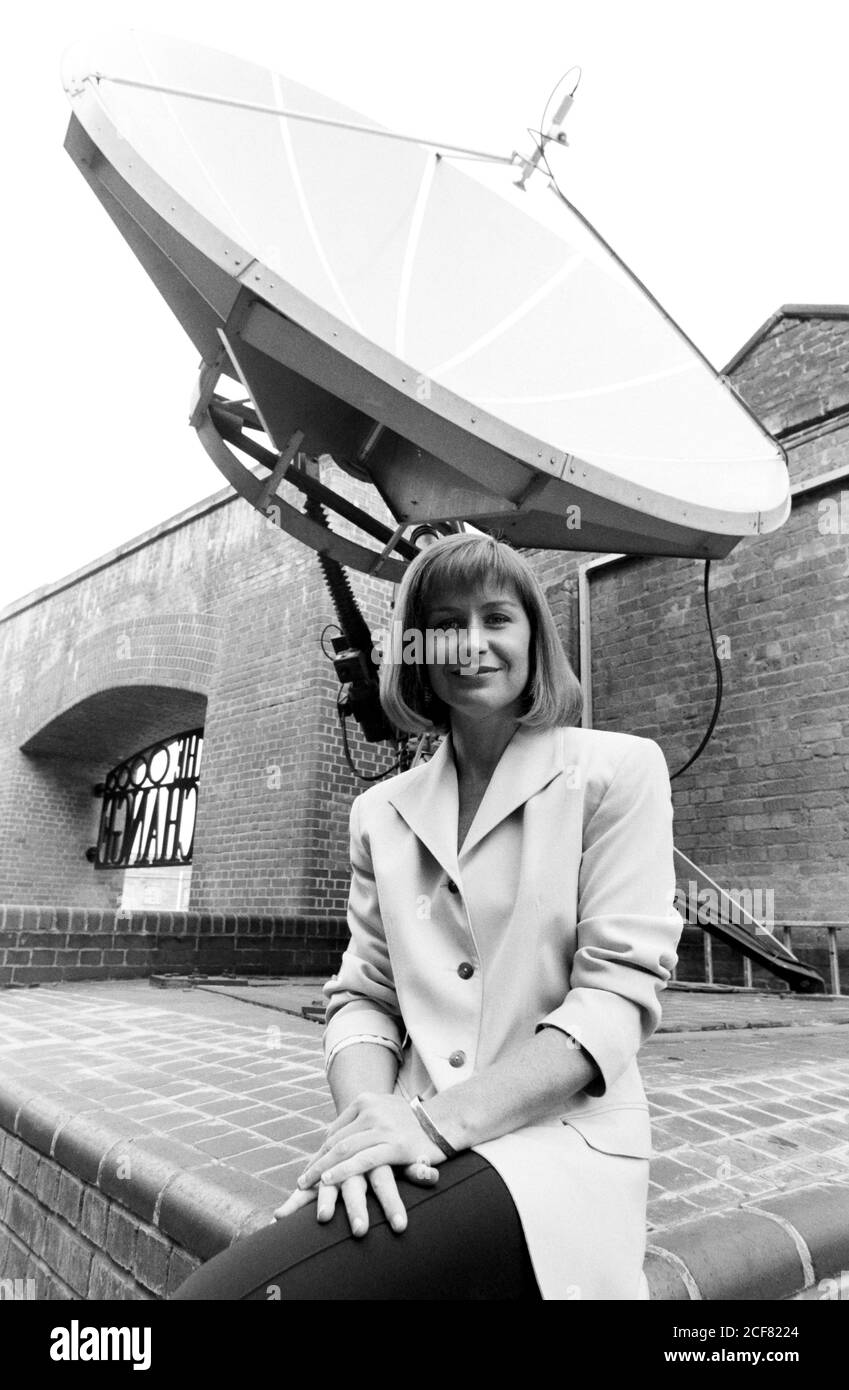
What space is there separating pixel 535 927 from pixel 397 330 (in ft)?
10.1

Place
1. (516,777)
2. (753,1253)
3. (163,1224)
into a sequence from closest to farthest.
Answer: (516,777) < (753,1253) < (163,1224)

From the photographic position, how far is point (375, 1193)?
914mm

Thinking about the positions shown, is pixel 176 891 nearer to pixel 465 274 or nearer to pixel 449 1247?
pixel 465 274

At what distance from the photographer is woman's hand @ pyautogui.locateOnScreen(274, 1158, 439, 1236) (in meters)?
0.87

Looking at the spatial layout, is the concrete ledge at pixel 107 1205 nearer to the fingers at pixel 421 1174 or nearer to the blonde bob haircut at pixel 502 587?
the fingers at pixel 421 1174

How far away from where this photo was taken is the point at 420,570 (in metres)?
1.40

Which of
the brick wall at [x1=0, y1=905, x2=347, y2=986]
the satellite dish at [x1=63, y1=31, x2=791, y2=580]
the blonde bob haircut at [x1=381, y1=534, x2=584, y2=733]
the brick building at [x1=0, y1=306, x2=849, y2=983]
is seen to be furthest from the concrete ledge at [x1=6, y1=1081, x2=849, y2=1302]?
the brick building at [x1=0, y1=306, x2=849, y2=983]

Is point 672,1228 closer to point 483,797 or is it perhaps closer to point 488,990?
point 488,990

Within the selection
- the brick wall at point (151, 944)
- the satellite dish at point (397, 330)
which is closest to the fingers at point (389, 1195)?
the satellite dish at point (397, 330)

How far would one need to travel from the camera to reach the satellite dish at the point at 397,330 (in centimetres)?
299

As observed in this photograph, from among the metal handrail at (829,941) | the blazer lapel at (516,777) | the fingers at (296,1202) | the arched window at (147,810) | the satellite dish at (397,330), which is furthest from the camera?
the arched window at (147,810)

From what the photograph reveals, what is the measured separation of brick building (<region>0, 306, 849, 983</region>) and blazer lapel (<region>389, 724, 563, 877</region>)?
16.2 feet

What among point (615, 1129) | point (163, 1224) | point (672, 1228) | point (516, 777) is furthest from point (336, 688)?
point (615, 1129)

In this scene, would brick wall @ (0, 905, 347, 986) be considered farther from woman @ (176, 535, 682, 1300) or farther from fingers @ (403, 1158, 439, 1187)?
fingers @ (403, 1158, 439, 1187)
